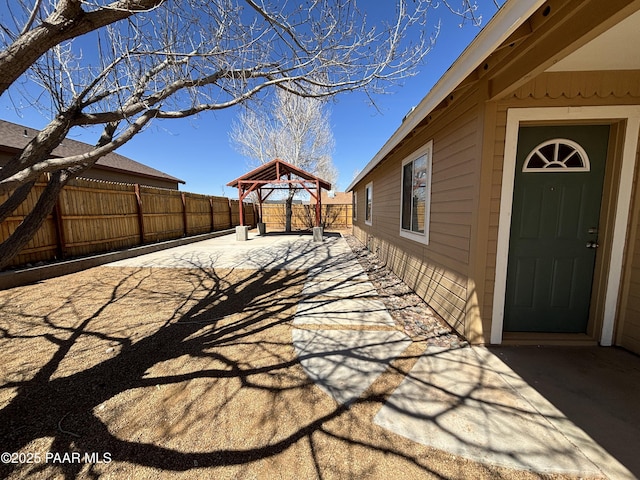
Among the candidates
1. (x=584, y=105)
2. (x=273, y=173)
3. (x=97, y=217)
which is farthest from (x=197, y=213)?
(x=584, y=105)

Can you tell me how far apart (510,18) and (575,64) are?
140cm

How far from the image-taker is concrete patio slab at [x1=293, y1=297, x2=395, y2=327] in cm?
331

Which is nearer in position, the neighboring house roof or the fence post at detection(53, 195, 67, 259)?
the fence post at detection(53, 195, 67, 259)

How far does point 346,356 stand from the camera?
2.53 meters

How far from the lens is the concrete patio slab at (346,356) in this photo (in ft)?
6.88

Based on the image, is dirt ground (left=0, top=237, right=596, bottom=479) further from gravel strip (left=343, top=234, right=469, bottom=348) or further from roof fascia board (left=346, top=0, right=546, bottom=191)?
roof fascia board (left=346, top=0, right=546, bottom=191)

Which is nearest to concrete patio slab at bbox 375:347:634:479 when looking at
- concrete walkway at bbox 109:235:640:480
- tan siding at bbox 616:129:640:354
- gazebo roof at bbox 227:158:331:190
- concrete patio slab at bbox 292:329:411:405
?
concrete walkway at bbox 109:235:640:480

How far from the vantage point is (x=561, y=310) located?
2842mm

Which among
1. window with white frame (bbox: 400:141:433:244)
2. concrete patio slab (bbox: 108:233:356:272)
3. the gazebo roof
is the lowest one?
concrete patio slab (bbox: 108:233:356:272)

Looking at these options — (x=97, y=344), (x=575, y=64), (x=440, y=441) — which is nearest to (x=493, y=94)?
(x=575, y=64)

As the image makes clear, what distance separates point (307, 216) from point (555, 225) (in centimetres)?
1791

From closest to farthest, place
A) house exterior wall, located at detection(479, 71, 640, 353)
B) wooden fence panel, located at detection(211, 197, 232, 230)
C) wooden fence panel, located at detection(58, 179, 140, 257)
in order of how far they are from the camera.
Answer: house exterior wall, located at detection(479, 71, 640, 353)
wooden fence panel, located at detection(58, 179, 140, 257)
wooden fence panel, located at detection(211, 197, 232, 230)

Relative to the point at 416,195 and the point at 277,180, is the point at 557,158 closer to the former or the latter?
the point at 416,195

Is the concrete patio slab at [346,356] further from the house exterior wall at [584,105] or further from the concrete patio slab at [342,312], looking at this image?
the house exterior wall at [584,105]
